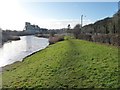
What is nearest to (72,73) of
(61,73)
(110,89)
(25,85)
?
(61,73)

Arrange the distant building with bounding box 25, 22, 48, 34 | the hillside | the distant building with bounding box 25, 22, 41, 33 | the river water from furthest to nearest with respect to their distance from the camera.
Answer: the distant building with bounding box 25, 22, 48, 34
the distant building with bounding box 25, 22, 41, 33
the hillside
the river water

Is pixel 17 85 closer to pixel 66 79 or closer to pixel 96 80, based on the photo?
pixel 66 79

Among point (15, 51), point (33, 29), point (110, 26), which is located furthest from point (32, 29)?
point (110, 26)

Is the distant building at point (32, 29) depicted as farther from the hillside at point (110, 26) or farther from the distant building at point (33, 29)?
the hillside at point (110, 26)

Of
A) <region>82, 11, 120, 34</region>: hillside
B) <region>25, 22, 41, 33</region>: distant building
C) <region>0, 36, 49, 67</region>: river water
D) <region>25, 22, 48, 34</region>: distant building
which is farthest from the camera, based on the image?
<region>25, 22, 48, 34</region>: distant building

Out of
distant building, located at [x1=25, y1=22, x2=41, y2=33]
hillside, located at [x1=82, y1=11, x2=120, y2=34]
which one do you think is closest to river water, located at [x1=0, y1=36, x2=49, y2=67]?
hillside, located at [x1=82, y1=11, x2=120, y2=34]

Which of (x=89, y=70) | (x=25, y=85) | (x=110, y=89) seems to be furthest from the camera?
(x=89, y=70)

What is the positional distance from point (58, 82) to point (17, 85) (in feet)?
4.72

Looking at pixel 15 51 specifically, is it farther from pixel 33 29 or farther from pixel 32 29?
pixel 33 29

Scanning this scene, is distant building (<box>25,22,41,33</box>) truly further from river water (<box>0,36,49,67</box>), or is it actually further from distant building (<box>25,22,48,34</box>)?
river water (<box>0,36,49,67</box>)

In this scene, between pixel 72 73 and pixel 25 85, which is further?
pixel 72 73

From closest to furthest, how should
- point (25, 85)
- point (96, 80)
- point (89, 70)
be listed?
point (96, 80), point (25, 85), point (89, 70)

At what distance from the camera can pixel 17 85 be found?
291 inches

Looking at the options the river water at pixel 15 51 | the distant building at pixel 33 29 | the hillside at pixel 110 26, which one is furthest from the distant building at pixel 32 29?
the hillside at pixel 110 26
